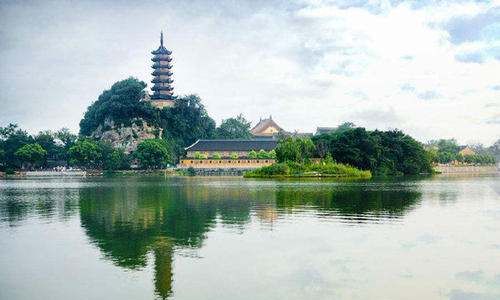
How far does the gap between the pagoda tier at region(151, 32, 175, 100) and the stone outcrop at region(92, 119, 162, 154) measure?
6.54 m

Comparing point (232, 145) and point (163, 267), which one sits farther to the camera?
point (232, 145)

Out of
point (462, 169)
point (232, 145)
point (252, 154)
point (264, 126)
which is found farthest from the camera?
point (264, 126)

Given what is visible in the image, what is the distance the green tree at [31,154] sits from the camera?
75688 mm

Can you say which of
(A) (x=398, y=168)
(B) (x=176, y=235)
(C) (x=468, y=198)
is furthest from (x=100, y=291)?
(A) (x=398, y=168)

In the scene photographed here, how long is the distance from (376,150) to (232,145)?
84.1 feet

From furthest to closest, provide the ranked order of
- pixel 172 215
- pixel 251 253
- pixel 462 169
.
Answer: pixel 462 169, pixel 172 215, pixel 251 253

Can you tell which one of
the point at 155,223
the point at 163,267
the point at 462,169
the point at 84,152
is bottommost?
the point at 163,267

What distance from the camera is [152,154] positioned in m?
75.5

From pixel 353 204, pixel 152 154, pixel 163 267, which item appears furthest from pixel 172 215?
pixel 152 154

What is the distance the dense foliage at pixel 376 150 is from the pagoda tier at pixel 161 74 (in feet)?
117

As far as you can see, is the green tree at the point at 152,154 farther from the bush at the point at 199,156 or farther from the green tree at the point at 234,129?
the green tree at the point at 234,129

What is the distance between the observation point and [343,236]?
14.8m

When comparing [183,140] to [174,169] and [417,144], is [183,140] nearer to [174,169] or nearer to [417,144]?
[174,169]

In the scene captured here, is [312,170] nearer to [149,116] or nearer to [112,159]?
[112,159]
